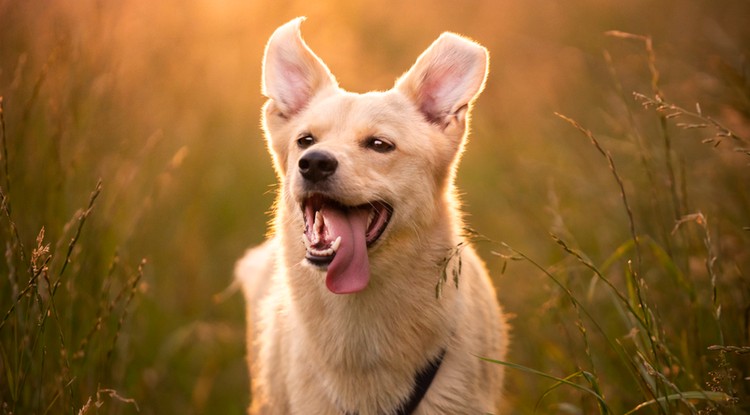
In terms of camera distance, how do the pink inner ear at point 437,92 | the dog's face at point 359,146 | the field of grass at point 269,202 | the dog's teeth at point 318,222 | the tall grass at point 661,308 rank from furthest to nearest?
the pink inner ear at point 437,92
the dog's teeth at point 318,222
the dog's face at point 359,146
the field of grass at point 269,202
the tall grass at point 661,308

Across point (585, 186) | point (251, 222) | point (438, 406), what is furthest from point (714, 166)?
point (251, 222)

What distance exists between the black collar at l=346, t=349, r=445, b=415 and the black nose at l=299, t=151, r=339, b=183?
93 centimetres

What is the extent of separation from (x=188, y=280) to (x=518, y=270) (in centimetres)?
268

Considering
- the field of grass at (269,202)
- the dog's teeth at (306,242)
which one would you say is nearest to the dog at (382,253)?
the dog's teeth at (306,242)

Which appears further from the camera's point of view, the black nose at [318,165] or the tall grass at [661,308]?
the black nose at [318,165]

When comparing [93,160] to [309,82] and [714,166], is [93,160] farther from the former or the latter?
[714,166]

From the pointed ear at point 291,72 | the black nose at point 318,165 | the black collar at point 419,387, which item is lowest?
the black collar at point 419,387

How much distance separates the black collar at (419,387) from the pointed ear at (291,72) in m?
1.43

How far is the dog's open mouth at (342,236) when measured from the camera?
9.00 ft

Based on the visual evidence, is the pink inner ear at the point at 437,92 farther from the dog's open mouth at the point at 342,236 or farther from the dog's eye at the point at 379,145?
the dog's open mouth at the point at 342,236

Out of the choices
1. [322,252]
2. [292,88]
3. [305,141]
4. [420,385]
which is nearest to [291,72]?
[292,88]

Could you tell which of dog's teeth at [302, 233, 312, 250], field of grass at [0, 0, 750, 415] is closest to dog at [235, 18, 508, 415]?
dog's teeth at [302, 233, 312, 250]

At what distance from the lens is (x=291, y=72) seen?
3.44 meters

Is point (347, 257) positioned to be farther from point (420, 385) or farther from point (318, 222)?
point (420, 385)
